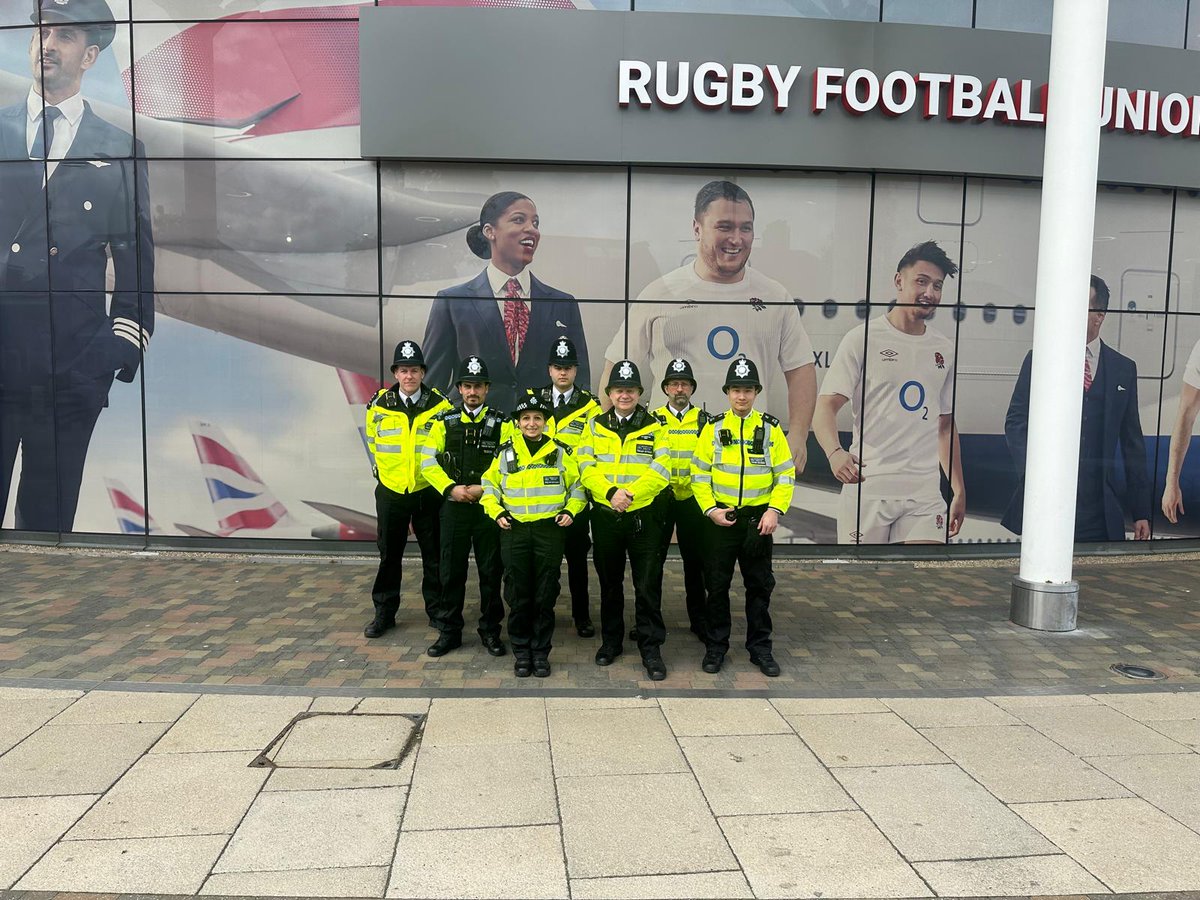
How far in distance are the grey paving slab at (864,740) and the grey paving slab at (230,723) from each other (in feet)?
10.1

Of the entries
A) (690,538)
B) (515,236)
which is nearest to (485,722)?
(690,538)

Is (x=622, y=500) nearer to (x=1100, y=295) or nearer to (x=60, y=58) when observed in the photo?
(x=1100, y=295)

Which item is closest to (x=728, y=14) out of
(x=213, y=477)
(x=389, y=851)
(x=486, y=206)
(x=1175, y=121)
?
(x=486, y=206)

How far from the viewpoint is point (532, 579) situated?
18.3 ft

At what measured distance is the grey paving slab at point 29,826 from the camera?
332 cm

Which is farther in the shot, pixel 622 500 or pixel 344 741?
pixel 622 500

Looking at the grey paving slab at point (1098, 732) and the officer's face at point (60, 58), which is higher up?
the officer's face at point (60, 58)

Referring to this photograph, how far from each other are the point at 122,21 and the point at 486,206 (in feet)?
14.3

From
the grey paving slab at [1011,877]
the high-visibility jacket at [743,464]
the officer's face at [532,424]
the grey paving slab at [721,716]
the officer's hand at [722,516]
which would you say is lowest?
the grey paving slab at [721,716]

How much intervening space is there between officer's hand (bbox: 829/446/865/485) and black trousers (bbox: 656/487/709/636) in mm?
3238

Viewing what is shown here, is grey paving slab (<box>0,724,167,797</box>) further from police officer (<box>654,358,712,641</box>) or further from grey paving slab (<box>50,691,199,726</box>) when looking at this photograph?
police officer (<box>654,358,712,641</box>)

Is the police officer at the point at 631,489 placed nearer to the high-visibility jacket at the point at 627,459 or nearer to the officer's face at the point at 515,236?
the high-visibility jacket at the point at 627,459

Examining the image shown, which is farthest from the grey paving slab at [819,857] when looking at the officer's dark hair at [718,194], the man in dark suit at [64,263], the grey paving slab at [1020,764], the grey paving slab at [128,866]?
the man in dark suit at [64,263]

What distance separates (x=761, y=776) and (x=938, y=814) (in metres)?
0.85
